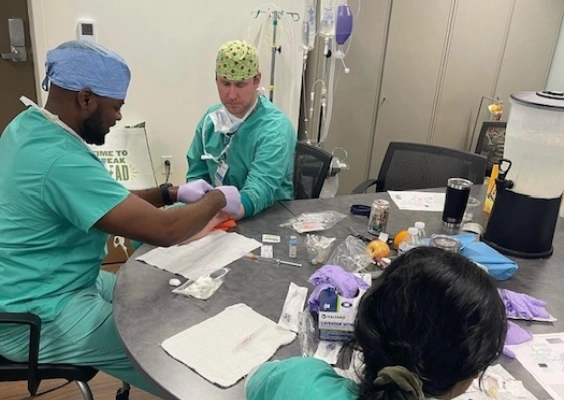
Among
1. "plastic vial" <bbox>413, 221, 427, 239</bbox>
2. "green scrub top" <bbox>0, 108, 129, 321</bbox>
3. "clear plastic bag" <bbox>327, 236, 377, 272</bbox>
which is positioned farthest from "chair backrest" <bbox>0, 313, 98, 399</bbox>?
"plastic vial" <bbox>413, 221, 427, 239</bbox>

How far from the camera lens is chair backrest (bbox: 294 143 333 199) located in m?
2.28

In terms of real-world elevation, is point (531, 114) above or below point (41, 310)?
above

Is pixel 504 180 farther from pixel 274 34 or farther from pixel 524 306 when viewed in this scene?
pixel 274 34

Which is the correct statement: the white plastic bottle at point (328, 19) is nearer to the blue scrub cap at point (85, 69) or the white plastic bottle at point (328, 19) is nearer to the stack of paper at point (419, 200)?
the stack of paper at point (419, 200)

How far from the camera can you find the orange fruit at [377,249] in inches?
63.6

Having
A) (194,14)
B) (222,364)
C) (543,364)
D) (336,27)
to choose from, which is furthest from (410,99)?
(222,364)

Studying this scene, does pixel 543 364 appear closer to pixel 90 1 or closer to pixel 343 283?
pixel 343 283

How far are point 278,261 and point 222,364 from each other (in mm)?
510

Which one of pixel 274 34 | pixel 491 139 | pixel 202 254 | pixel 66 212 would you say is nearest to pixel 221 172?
pixel 202 254

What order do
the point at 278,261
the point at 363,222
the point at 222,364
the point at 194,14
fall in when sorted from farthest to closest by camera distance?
the point at 194,14
the point at 363,222
the point at 278,261
the point at 222,364

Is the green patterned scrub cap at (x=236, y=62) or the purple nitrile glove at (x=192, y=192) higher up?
the green patterned scrub cap at (x=236, y=62)

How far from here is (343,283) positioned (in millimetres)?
1307

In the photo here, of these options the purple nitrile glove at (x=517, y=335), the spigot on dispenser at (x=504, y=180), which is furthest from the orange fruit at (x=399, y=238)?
the purple nitrile glove at (x=517, y=335)

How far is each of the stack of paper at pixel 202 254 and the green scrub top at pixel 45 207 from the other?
0.24 m
